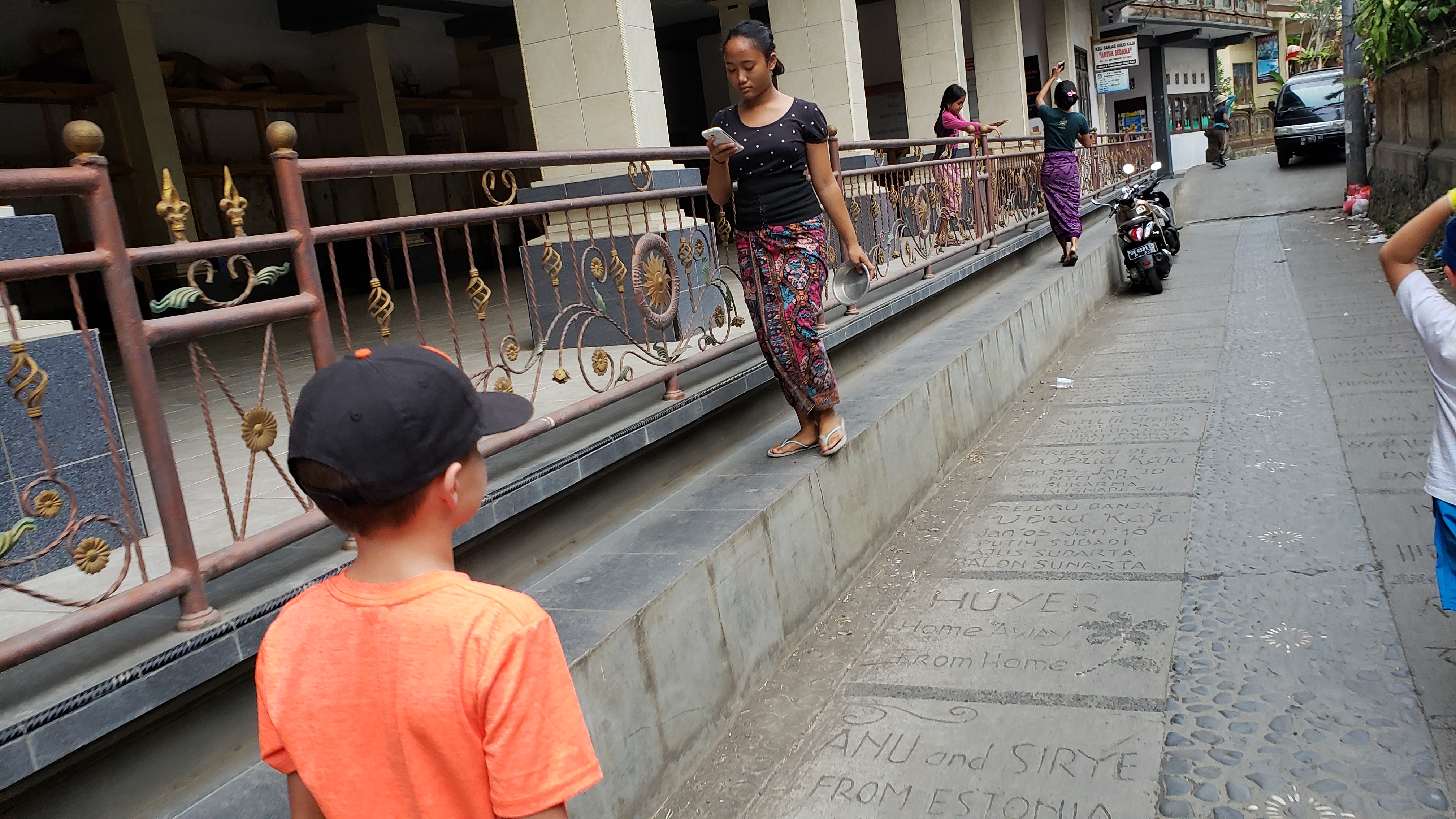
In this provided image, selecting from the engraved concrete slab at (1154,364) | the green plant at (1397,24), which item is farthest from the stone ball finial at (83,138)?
the green plant at (1397,24)

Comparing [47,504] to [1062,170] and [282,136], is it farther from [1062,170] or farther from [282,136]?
[1062,170]

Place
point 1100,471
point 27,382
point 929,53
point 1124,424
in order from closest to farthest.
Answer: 1. point 27,382
2. point 1100,471
3. point 1124,424
4. point 929,53

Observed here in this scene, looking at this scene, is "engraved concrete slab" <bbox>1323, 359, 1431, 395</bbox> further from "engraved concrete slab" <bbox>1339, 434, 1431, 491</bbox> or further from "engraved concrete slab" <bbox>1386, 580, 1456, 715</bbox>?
"engraved concrete slab" <bbox>1386, 580, 1456, 715</bbox>

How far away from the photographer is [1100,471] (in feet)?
17.5

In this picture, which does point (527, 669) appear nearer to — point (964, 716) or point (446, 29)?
point (964, 716)

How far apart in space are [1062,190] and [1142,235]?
1.04 m

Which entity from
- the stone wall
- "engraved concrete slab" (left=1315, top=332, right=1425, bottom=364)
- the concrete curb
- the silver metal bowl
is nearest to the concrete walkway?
the concrete curb

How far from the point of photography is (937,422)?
5.57m

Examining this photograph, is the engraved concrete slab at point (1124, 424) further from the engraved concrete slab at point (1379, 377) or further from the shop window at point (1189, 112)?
the shop window at point (1189, 112)

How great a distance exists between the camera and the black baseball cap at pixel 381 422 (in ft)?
3.92

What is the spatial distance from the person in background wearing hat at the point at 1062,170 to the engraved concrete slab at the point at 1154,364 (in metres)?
2.37

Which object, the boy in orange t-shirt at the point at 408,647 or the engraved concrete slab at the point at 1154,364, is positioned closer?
the boy in orange t-shirt at the point at 408,647

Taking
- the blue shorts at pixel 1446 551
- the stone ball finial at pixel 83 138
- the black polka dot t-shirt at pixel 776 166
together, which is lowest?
the blue shorts at pixel 1446 551

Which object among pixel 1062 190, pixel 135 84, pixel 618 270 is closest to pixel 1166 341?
pixel 1062 190
